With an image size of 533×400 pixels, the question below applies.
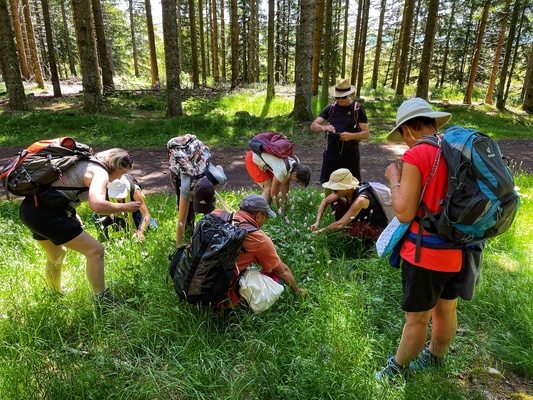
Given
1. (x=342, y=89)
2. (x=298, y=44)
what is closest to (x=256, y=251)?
(x=342, y=89)

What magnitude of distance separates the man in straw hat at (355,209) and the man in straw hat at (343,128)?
93 cm

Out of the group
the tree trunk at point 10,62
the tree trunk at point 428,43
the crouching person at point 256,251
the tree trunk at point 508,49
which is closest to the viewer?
the crouching person at point 256,251

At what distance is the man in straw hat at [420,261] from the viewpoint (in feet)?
6.84

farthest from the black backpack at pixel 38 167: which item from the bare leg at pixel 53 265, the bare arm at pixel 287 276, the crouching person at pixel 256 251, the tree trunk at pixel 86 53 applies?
the tree trunk at pixel 86 53

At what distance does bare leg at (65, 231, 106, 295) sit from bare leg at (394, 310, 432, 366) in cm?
272

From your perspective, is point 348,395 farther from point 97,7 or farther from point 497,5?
point 497,5

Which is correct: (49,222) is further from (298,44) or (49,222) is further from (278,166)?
(298,44)

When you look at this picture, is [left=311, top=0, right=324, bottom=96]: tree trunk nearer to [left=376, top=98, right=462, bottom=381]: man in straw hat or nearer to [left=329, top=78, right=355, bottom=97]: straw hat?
[left=329, top=78, right=355, bottom=97]: straw hat

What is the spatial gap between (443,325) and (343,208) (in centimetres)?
225

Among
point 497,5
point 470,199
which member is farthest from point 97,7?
point 497,5

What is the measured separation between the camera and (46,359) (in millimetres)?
2547

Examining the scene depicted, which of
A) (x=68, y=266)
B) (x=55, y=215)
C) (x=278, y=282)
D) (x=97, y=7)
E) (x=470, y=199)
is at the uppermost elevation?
(x=97, y=7)

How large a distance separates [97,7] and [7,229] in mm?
15507

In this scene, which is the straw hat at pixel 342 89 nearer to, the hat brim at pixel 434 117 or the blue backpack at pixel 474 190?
the hat brim at pixel 434 117
